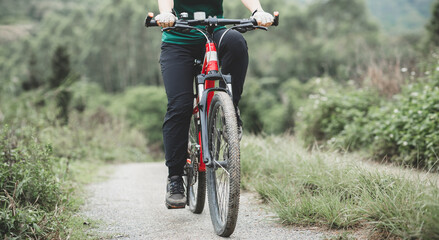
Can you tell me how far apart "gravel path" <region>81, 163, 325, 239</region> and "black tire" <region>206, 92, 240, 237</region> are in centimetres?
16

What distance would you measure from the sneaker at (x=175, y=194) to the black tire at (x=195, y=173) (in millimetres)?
138

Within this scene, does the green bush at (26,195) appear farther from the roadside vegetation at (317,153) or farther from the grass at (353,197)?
the grass at (353,197)

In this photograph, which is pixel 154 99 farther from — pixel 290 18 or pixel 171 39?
pixel 171 39

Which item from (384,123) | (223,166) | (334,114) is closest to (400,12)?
(334,114)

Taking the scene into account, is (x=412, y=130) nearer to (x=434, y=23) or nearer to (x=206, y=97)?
(x=206, y=97)

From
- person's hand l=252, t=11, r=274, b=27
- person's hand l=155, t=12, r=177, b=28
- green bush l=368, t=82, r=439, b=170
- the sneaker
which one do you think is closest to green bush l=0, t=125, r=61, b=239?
the sneaker

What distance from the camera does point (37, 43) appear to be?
62.0 m

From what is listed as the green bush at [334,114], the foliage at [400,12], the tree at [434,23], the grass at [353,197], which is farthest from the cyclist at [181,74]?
the foliage at [400,12]

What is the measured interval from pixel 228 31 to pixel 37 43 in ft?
219

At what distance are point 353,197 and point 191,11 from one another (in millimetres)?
1797

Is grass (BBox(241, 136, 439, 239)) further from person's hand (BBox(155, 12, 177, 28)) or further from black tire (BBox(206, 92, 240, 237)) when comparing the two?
person's hand (BBox(155, 12, 177, 28))

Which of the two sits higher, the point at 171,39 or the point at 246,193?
the point at 171,39

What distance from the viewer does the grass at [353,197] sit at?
199 centimetres

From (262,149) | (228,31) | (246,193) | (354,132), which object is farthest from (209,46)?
(354,132)
